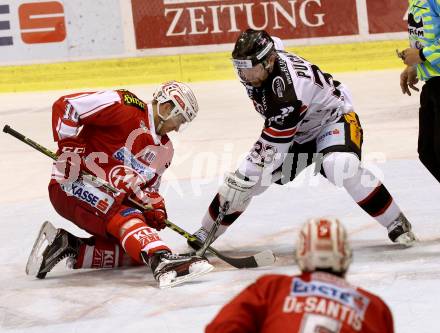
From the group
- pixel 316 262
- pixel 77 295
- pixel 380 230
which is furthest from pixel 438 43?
pixel 316 262

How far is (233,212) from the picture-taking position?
463cm

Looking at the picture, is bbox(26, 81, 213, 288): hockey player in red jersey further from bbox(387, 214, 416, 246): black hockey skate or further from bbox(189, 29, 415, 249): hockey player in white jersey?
bbox(387, 214, 416, 246): black hockey skate

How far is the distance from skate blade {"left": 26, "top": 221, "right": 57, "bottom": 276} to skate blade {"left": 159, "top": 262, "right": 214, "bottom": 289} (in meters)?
0.59

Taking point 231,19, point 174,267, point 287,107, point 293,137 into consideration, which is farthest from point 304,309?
point 231,19

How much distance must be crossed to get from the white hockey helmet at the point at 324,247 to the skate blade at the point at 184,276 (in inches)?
73.5

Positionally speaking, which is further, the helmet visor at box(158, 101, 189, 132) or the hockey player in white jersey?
the helmet visor at box(158, 101, 189, 132)

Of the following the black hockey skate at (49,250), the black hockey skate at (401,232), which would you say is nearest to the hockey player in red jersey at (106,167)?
the black hockey skate at (49,250)

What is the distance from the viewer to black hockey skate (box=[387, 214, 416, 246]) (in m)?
4.47

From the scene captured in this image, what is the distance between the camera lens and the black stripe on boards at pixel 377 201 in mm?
4438

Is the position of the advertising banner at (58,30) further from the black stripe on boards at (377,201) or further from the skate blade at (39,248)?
the black stripe on boards at (377,201)

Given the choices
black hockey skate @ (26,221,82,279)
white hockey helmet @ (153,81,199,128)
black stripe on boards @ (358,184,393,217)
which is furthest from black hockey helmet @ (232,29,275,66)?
black hockey skate @ (26,221,82,279)

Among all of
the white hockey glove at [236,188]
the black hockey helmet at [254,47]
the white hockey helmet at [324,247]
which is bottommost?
the white hockey glove at [236,188]

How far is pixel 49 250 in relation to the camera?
171 inches

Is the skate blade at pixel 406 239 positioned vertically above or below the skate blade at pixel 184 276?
below
